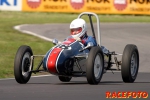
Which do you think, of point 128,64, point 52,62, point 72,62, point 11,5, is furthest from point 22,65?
point 11,5

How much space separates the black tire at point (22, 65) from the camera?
11766 mm

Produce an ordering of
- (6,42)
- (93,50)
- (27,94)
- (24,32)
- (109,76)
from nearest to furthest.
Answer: (27,94)
(93,50)
(109,76)
(6,42)
(24,32)

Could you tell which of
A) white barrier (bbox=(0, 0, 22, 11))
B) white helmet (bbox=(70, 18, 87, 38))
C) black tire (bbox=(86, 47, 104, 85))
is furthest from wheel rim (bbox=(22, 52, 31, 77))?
white barrier (bbox=(0, 0, 22, 11))

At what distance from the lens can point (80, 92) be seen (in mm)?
9977

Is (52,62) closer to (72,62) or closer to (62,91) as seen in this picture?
(72,62)


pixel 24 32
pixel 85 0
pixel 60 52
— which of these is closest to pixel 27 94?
pixel 60 52

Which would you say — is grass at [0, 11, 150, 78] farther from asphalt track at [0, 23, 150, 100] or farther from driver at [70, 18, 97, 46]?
driver at [70, 18, 97, 46]

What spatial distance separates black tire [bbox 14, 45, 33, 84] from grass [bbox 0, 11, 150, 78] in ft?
8.58

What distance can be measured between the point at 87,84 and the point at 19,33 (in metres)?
13.3

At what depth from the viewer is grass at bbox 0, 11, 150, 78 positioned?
1727cm

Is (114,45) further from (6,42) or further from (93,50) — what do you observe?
(93,50)

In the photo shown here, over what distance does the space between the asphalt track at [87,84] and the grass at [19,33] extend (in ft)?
4.13

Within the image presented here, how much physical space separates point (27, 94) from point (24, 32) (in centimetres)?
1579

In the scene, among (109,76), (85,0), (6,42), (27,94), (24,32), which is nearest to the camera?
(27,94)
